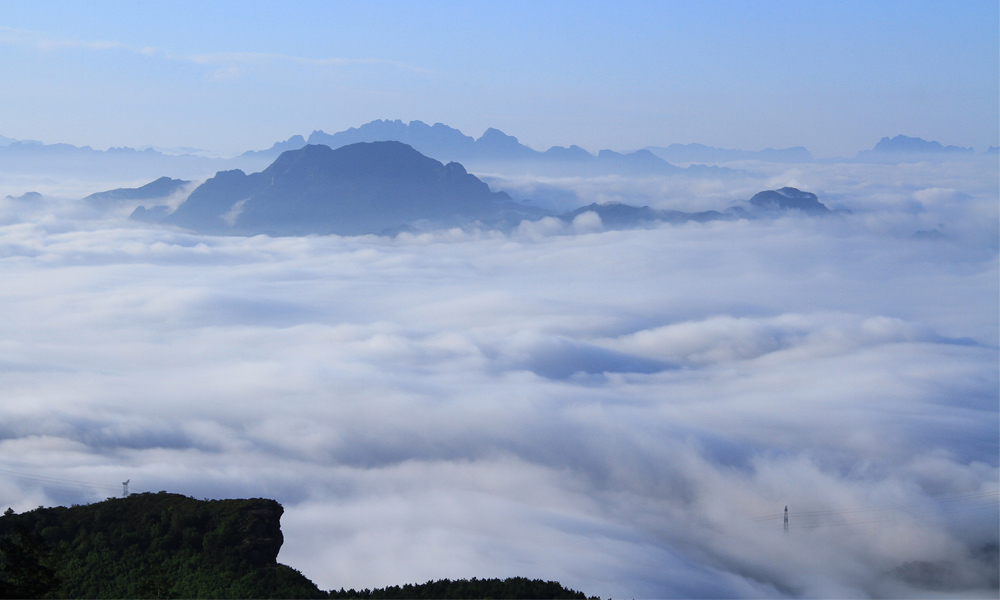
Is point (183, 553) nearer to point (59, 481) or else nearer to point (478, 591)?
point (478, 591)

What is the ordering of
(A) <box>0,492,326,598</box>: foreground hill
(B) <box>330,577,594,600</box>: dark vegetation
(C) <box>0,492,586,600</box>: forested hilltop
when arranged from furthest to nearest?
(A) <box>0,492,326,598</box>: foreground hill < (C) <box>0,492,586,600</box>: forested hilltop < (B) <box>330,577,594,600</box>: dark vegetation

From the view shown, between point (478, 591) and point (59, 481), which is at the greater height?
point (59, 481)

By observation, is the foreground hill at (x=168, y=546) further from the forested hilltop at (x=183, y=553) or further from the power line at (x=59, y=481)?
the power line at (x=59, y=481)

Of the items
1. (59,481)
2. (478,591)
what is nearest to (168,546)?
(478,591)

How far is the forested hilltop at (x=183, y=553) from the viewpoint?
37.8m

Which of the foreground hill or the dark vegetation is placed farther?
the foreground hill

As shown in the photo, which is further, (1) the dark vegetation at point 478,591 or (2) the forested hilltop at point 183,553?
(2) the forested hilltop at point 183,553

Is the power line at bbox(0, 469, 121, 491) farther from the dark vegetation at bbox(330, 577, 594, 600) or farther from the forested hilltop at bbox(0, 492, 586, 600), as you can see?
the dark vegetation at bbox(330, 577, 594, 600)

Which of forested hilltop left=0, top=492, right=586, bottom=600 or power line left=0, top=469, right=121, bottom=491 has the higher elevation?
power line left=0, top=469, right=121, bottom=491

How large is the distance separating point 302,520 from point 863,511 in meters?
81.7

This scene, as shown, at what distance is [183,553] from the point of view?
134 feet

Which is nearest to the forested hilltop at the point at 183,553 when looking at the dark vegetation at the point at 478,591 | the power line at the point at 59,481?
the dark vegetation at the point at 478,591

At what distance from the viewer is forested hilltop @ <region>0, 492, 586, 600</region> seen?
37750 millimetres

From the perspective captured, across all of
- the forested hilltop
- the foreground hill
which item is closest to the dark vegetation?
the forested hilltop
